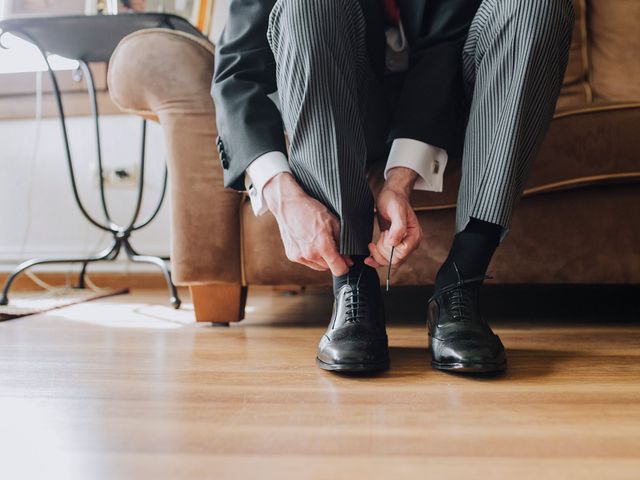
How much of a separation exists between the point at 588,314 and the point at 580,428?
876 mm

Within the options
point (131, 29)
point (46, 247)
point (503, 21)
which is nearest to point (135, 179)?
point (46, 247)

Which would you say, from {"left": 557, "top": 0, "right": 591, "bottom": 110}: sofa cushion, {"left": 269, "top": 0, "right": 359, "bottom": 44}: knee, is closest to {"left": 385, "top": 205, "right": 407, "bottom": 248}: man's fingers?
{"left": 269, "top": 0, "right": 359, "bottom": 44}: knee

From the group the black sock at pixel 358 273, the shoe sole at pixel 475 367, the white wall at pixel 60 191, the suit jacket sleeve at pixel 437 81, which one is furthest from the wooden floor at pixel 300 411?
the white wall at pixel 60 191

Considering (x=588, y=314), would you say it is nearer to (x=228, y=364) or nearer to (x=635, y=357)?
(x=635, y=357)

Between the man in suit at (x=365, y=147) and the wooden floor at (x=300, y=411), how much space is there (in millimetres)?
88

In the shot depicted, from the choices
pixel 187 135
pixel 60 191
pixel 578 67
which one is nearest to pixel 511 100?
pixel 187 135

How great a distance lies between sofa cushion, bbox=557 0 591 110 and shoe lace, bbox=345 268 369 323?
107 cm

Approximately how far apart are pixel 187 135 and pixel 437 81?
0.48 meters

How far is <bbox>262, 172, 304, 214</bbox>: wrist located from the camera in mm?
781

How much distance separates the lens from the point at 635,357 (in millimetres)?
836

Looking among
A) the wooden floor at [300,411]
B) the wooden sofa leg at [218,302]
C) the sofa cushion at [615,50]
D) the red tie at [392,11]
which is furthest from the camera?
the sofa cushion at [615,50]

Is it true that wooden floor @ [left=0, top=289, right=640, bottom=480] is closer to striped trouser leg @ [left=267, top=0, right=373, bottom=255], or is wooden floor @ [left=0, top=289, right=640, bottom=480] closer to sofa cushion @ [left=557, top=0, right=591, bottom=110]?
striped trouser leg @ [left=267, top=0, right=373, bottom=255]

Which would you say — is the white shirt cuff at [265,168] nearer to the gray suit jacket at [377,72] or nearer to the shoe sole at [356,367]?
the gray suit jacket at [377,72]

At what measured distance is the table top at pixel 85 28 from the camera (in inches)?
52.3
